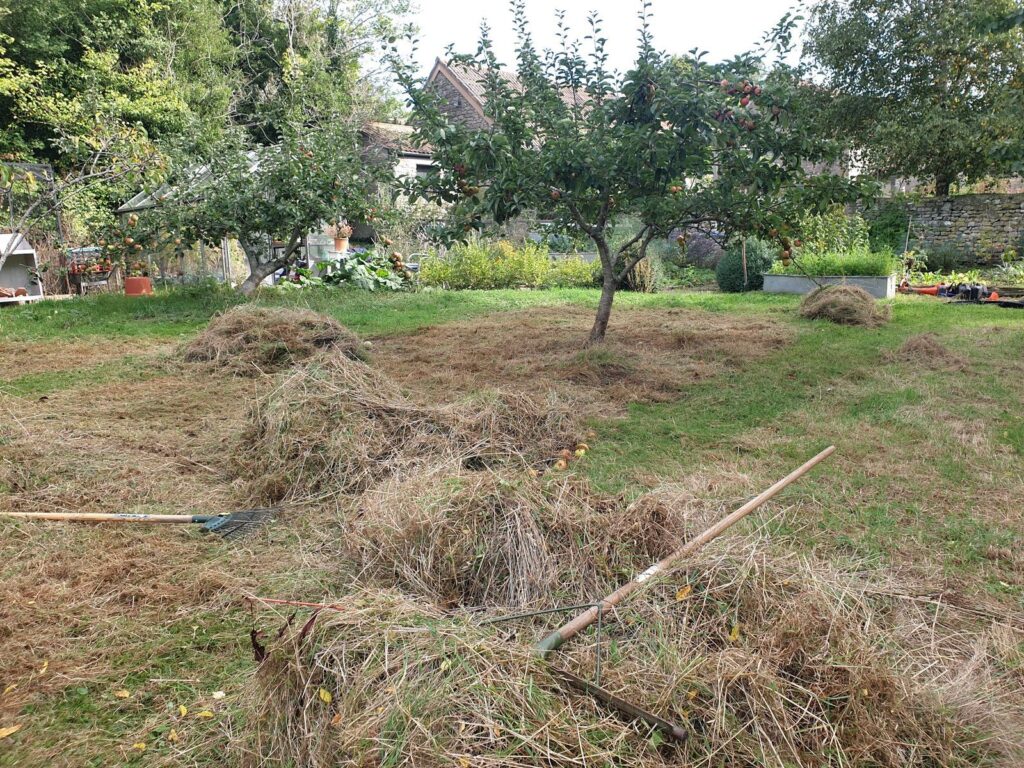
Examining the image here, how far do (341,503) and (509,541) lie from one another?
1525 mm

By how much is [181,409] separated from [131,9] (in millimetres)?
20607

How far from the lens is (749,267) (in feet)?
49.4

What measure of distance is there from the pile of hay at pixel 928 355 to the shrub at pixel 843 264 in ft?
17.6

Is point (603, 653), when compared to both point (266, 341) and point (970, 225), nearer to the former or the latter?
point (266, 341)

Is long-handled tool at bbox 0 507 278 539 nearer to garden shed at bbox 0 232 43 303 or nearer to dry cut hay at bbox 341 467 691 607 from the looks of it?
dry cut hay at bbox 341 467 691 607

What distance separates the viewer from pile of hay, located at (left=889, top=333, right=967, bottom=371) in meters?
7.07

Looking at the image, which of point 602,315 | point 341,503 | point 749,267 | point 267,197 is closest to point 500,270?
point 749,267

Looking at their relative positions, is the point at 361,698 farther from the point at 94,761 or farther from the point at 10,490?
the point at 10,490

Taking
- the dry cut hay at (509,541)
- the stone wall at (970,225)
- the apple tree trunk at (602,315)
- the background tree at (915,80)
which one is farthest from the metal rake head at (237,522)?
the stone wall at (970,225)

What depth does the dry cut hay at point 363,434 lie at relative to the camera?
161 inches

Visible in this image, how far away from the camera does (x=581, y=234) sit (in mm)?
8719

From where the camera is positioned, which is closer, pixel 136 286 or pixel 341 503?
pixel 341 503

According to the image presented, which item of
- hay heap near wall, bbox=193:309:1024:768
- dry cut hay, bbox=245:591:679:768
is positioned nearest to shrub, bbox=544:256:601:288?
hay heap near wall, bbox=193:309:1024:768

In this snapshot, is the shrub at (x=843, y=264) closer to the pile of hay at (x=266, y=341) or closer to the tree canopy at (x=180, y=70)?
the pile of hay at (x=266, y=341)
